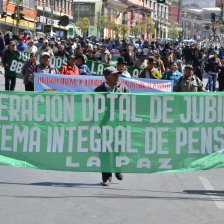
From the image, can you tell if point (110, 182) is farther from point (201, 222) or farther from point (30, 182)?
point (201, 222)

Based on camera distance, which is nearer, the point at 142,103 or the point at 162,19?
the point at 142,103

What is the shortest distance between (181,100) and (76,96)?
1.28 meters

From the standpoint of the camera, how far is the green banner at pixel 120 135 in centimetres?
816

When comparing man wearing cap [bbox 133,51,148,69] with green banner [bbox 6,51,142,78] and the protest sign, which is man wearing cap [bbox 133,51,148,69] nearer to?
green banner [bbox 6,51,142,78]

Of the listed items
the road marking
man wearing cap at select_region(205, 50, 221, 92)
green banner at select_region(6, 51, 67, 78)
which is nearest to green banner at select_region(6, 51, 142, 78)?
green banner at select_region(6, 51, 67, 78)

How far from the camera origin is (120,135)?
8188mm

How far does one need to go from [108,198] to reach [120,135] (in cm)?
90

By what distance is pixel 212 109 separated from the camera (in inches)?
326

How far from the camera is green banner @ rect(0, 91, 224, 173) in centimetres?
816

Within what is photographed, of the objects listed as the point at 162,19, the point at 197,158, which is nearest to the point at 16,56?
the point at 197,158

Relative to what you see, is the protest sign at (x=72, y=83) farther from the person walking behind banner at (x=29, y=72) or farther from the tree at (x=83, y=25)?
the tree at (x=83, y=25)

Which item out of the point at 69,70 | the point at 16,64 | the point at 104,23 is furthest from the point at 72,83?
the point at 104,23

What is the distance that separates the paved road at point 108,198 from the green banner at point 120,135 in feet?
1.10

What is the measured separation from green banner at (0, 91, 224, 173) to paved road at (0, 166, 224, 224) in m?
0.34
